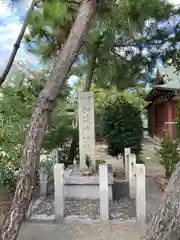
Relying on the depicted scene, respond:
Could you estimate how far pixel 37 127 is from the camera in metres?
2.40

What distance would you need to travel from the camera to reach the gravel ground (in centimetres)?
431

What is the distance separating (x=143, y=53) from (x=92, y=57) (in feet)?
4.87

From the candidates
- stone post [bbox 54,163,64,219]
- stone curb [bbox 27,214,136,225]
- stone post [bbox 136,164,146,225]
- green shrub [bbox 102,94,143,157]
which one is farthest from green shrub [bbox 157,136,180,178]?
stone post [bbox 54,163,64,219]

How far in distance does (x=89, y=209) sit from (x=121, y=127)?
11.0 feet

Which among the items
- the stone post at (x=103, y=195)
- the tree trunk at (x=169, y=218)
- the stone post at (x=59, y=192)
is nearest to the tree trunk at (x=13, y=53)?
the stone post at (x=59, y=192)

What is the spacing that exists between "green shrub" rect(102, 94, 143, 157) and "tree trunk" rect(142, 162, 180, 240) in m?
6.33

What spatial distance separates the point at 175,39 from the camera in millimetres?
6777

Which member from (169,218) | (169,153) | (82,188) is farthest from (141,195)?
(169,218)

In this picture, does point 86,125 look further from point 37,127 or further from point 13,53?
point 37,127

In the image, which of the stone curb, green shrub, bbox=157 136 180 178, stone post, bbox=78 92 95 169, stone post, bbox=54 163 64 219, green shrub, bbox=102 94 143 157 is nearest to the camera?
the stone curb

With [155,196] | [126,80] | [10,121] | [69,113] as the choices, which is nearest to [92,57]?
[126,80]

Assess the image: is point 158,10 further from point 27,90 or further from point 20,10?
point 27,90

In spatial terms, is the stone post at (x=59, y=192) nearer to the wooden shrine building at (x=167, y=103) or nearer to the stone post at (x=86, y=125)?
the stone post at (x=86, y=125)

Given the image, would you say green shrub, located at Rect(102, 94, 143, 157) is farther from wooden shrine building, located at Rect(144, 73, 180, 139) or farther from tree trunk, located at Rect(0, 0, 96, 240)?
tree trunk, located at Rect(0, 0, 96, 240)
